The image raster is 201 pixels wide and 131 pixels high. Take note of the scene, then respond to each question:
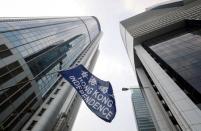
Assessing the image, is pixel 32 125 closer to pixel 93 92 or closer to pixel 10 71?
pixel 10 71

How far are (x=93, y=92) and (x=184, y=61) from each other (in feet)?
54.3

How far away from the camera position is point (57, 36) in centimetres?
7094

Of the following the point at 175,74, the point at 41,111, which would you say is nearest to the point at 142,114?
the point at 41,111

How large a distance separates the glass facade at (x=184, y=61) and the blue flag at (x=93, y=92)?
10.1 m

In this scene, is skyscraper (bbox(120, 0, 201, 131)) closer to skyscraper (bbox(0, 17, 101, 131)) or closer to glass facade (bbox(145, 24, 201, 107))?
glass facade (bbox(145, 24, 201, 107))

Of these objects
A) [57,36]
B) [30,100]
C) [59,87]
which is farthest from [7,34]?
[57,36]

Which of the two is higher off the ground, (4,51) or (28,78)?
(4,51)

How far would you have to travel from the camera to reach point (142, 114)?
120875 millimetres

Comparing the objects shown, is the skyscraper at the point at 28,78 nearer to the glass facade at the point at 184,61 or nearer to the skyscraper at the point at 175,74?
the skyscraper at the point at 175,74

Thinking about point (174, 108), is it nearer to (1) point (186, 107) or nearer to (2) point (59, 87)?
(1) point (186, 107)

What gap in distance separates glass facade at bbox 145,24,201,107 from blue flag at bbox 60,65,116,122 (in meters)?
10.1

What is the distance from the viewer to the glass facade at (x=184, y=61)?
2334cm

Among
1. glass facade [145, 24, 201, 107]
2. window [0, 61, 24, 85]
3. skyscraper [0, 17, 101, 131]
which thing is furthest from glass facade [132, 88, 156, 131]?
window [0, 61, 24, 85]

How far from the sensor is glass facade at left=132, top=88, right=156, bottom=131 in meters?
107
